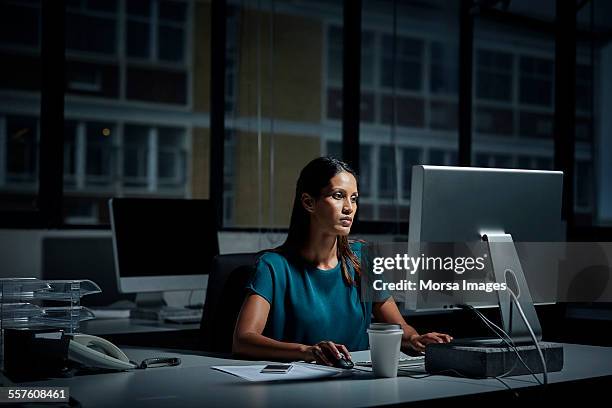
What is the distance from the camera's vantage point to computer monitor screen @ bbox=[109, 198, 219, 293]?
3672 mm

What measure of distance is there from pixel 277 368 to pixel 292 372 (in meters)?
0.05

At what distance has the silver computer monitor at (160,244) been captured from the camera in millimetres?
3672

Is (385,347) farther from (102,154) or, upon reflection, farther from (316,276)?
(102,154)

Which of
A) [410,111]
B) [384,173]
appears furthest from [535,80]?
[384,173]

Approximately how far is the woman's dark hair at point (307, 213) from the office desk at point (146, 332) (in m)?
0.51

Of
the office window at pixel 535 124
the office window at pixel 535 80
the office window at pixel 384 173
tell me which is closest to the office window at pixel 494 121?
the office window at pixel 535 124

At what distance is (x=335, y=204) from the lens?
8.11 ft

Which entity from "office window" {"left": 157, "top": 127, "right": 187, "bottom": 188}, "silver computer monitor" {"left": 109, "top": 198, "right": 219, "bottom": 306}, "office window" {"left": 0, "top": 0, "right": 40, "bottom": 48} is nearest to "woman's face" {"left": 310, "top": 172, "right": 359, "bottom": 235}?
"silver computer monitor" {"left": 109, "top": 198, "right": 219, "bottom": 306}

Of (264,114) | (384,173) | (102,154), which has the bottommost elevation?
(384,173)

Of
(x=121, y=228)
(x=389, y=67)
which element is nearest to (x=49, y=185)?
(x=121, y=228)

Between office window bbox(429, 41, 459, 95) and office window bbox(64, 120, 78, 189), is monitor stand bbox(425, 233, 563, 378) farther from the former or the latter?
office window bbox(429, 41, 459, 95)

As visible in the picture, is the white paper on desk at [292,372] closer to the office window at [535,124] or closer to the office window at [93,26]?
the office window at [93,26]

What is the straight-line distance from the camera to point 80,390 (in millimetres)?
1795

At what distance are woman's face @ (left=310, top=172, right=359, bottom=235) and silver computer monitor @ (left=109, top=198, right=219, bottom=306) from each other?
4.66 feet
